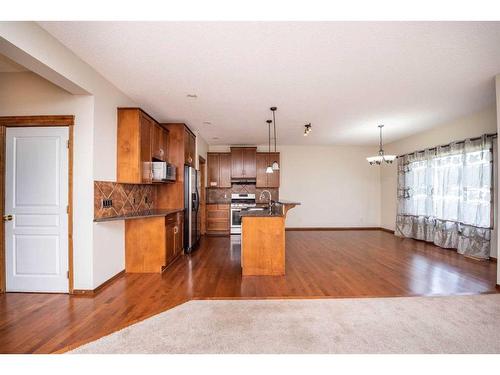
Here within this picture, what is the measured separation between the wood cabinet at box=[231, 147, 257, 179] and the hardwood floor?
276cm

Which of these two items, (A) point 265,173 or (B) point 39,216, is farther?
(A) point 265,173

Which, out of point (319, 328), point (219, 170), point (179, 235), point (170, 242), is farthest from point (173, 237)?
point (219, 170)

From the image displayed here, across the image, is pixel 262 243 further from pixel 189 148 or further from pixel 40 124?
pixel 40 124

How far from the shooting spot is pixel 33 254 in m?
2.85

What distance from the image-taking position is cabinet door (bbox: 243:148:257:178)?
7102 mm

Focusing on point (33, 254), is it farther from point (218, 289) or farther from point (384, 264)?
point (384, 264)

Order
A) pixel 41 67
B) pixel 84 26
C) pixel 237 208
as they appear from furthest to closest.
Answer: pixel 237 208
pixel 41 67
pixel 84 26

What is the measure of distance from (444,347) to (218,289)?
2252 millimetres

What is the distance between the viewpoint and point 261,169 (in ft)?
23.4

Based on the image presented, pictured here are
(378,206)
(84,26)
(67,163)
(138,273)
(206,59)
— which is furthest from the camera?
(378,206)

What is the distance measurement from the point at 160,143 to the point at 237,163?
3123mm

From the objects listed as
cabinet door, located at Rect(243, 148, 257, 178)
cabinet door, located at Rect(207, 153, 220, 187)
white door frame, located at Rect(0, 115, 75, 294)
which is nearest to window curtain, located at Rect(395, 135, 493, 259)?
cabinet door, located at Rect(243, 148, 257, 178)

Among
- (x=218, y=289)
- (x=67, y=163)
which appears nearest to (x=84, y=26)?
(x=67, y=163)

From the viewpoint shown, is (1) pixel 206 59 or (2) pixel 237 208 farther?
(2) pixel 237 208
